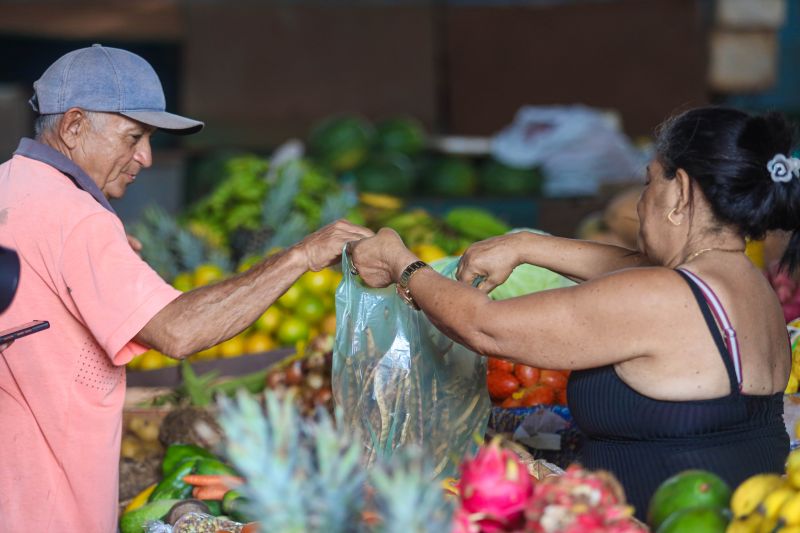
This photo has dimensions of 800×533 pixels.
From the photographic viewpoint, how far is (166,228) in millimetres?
5609

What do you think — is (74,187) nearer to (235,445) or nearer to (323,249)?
(323,249)

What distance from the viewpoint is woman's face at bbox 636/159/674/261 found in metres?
2.40

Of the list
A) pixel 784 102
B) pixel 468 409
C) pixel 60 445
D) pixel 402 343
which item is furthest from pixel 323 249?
pixel 784 102

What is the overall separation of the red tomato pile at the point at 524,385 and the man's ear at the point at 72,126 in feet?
4.92

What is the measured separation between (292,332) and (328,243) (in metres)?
1.85

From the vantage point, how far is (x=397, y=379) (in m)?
2.80

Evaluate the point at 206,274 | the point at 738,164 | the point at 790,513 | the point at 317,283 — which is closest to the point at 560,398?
the point at 738,164

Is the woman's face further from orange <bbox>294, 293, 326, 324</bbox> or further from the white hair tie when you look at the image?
orange <bbox>294, 293, 326, 324</bbox>

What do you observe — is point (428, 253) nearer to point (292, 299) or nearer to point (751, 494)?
point (292, 299)

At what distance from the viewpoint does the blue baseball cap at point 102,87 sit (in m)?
2.50

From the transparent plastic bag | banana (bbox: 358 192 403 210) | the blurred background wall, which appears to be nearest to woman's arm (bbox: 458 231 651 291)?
the transparent plastic bag

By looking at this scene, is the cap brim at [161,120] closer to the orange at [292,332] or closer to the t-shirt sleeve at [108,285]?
the t-shirt sleeve at [108,285]

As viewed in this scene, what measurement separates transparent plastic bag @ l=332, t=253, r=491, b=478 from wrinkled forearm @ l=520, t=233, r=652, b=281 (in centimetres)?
36

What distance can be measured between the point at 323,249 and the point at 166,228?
3.10m
